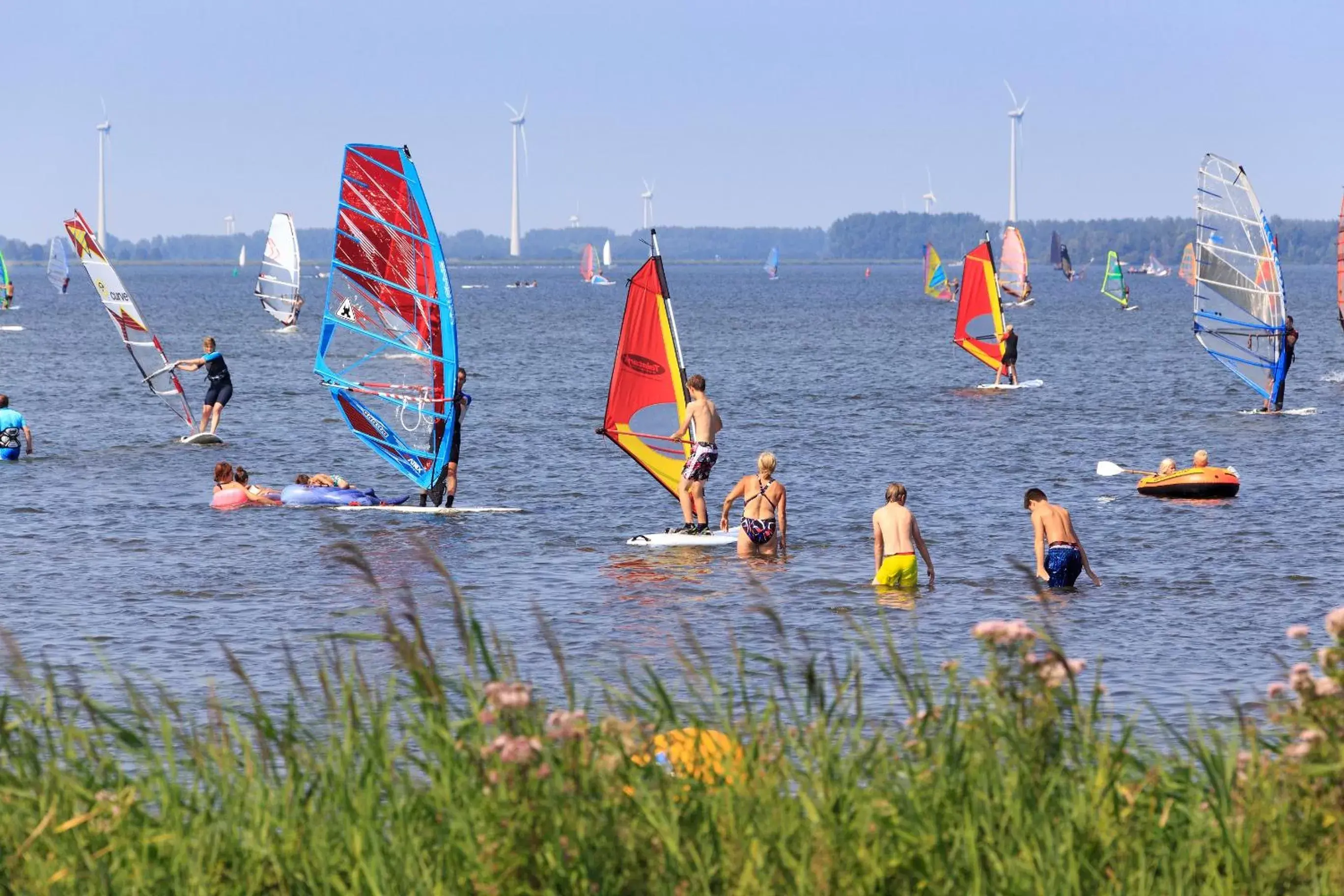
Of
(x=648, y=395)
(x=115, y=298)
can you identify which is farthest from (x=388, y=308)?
(x=115, y=298)

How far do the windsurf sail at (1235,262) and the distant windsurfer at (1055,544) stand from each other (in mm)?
21119

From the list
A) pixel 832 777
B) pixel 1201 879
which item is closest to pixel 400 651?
pixel 832 777

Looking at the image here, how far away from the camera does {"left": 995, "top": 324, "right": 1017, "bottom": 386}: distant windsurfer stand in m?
51.8

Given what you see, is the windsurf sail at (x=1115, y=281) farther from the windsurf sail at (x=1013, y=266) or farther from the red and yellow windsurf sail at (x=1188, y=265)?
the windsurf sail at (x=1013, y=266)

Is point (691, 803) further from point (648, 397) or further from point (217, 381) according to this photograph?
point (217, 381)

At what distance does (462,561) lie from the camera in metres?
21.9

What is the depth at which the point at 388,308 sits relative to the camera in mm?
25156

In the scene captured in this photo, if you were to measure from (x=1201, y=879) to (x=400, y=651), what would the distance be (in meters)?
3.08

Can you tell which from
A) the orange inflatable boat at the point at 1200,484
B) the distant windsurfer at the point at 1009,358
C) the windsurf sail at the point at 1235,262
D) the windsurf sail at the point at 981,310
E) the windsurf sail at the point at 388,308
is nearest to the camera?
the windsurf sail at the point at 388,308

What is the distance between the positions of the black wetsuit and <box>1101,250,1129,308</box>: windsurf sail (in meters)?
84.9

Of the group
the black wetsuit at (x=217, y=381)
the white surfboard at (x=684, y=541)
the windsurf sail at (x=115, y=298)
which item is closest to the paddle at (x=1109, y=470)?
the white surfboard at (x=684, y=541)

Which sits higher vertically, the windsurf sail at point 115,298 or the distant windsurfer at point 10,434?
the windsurf sail at point 115,298

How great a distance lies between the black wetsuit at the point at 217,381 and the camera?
33781 millimetres

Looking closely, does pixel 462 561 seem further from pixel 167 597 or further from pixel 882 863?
Result: pixel 882 863
